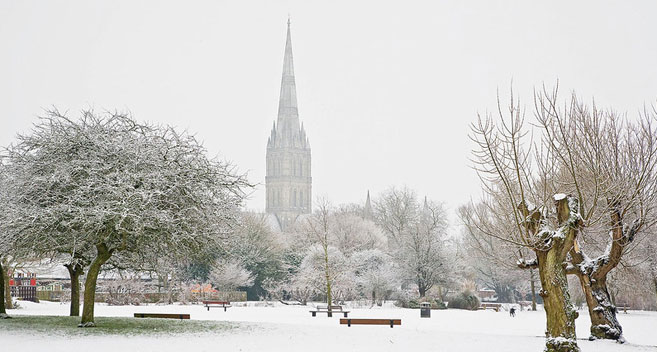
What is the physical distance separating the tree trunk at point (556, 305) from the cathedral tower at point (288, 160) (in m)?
140

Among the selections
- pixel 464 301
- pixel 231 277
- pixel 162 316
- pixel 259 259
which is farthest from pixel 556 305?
pixel 259 259

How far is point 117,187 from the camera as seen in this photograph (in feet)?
66.1

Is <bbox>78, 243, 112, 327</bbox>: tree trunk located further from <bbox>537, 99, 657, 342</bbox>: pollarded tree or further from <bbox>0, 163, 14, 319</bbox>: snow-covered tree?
<bbox>537, 99, 657, 342</bbox>: pollarded tree

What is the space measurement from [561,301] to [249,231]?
4917 centimetres

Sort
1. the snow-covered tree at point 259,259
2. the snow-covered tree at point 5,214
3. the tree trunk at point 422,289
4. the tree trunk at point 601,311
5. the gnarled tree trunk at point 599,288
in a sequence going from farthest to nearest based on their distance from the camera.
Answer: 1. the snow-covered tree at point 259,259
2. the tree trunk at point 422,289
3. the tree trunk at point 601,311
4. the gnarled tree trunk at point 599,288
5. the snow-covered tree at point 5,214

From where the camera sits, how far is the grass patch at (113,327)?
20641 millimetres

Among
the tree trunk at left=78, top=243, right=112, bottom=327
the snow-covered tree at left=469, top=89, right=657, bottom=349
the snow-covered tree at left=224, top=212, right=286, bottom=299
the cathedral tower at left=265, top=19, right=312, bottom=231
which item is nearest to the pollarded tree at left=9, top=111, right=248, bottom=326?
the tree trunk at left=78, top=243, right=112, bottom=327

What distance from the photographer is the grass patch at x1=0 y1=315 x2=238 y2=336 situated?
20.6 metres

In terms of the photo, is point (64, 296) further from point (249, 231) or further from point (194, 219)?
point (194, 219)

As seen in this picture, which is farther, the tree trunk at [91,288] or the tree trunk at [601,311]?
the tree trunk at [91,288]

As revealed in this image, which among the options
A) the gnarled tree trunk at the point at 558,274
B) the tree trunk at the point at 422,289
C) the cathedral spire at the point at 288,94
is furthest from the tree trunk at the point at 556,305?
the cathedral spire at the point at 288,94

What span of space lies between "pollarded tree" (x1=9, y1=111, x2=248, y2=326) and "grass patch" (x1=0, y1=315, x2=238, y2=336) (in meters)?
1.10

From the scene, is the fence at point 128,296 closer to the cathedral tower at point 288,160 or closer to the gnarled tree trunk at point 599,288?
the gnarled tree trunk at point 599,288

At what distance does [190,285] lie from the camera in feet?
188
